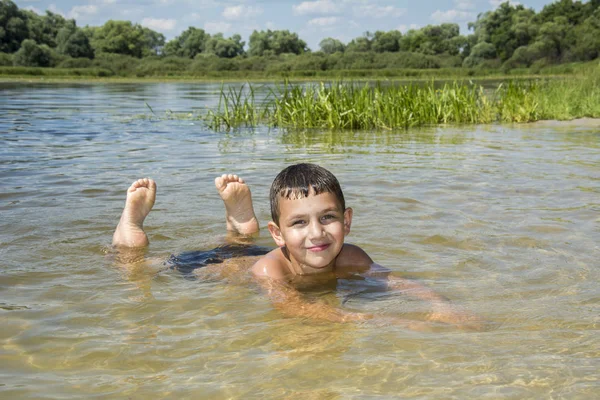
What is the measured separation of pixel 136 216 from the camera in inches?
181

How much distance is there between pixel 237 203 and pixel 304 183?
4.93 ft

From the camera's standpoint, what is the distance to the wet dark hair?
136 inches

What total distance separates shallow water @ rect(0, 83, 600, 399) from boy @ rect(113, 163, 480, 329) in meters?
Result: 0.15

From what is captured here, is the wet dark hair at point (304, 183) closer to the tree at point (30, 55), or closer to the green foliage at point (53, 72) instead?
the green foliage at point (53, 72)

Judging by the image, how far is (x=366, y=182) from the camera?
700 centimetres

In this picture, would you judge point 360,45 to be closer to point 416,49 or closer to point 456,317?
point 416,49

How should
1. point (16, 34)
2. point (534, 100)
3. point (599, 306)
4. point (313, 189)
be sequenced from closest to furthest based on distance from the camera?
1. point (599, 306)
2. point (313, 189)
3. point (534, 100)
4. point (16, 34)

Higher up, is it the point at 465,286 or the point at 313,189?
the point at 313,189

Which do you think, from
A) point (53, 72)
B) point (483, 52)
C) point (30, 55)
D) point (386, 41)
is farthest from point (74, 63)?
point (386, 41)

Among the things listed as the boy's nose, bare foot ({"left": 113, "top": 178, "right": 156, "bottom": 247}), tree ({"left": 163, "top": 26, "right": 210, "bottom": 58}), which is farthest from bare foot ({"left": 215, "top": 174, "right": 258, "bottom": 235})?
tree ({"left": 163, "top": 26, "right": 210, "bottom": 58})

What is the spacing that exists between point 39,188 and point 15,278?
3.07 metres

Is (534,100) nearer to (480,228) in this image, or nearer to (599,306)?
(480,228)

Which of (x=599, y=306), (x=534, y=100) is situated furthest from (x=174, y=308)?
(x=534, y=100)

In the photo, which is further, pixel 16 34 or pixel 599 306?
pixel 16 34
